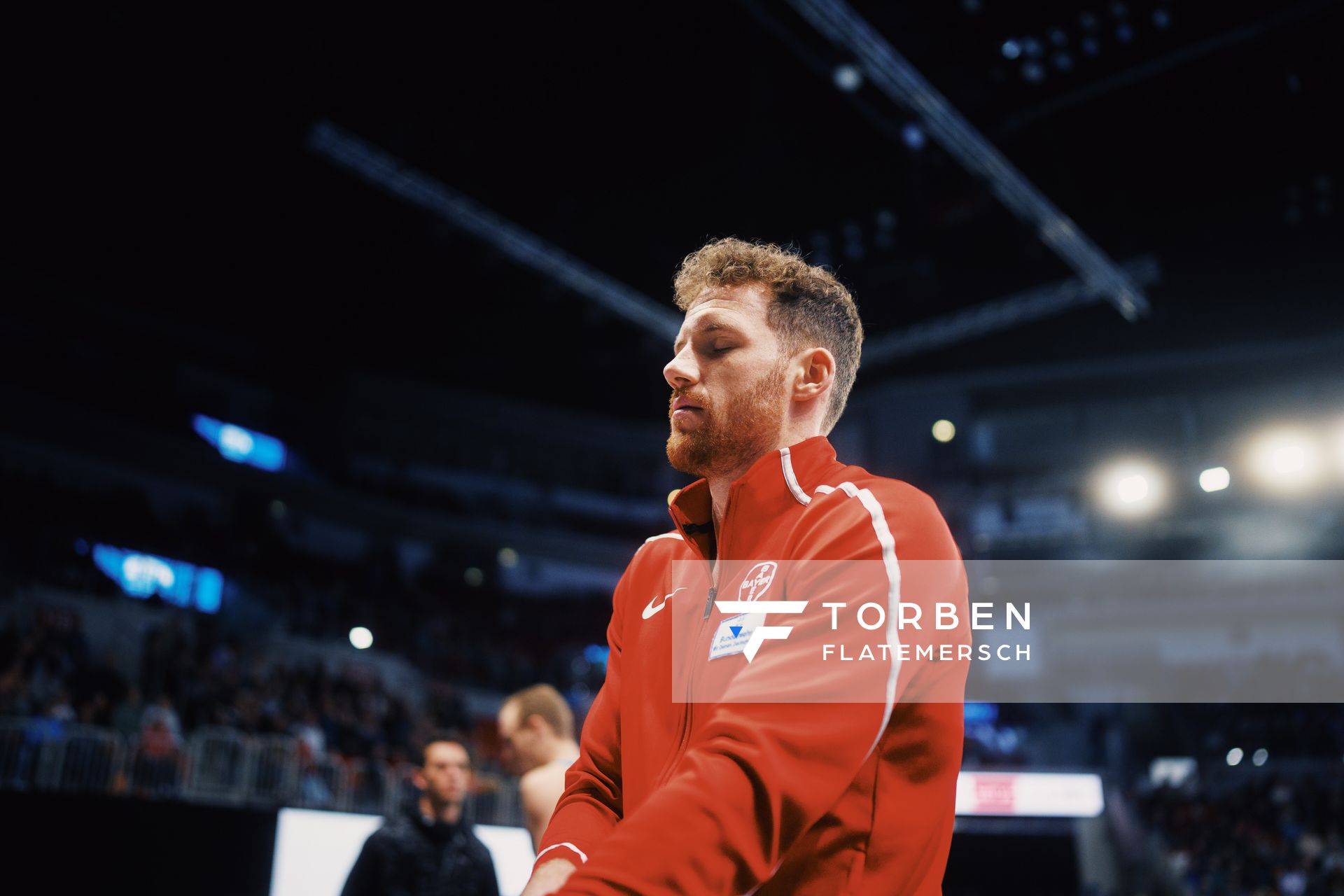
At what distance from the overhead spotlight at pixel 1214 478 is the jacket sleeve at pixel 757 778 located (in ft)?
52.9

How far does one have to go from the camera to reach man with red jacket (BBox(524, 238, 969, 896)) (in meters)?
1.09

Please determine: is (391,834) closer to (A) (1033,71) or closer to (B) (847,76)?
(B) (847,76)

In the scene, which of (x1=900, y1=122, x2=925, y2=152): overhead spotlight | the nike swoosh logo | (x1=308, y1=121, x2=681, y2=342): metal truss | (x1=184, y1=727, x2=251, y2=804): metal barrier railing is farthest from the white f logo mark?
(x1=308, y1=121, x2=681, y2=342): metal truss

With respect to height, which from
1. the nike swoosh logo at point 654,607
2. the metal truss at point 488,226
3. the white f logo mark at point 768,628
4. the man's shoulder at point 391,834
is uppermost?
the metal truss at point 488,226

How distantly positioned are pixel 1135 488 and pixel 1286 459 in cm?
212

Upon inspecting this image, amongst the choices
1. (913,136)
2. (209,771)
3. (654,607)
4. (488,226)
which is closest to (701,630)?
(654,607)

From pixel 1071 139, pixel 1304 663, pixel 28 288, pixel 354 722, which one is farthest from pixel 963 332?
pixel 28 288

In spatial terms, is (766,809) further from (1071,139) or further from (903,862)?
(1071,139)

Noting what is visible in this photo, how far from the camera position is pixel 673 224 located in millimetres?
14539

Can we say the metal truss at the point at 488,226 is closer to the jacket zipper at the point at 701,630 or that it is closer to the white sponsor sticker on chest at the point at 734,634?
the jacket zipper at the point at 701,630

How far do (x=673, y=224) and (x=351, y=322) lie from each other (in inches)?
317

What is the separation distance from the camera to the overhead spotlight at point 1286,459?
48.9 ft

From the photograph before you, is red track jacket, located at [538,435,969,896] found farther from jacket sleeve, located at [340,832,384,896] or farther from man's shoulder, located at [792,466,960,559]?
jacket sleeve, located at [340,832,384,896]

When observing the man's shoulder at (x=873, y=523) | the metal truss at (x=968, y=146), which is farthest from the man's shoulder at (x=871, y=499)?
the metal truss at (x=968, y=146)
